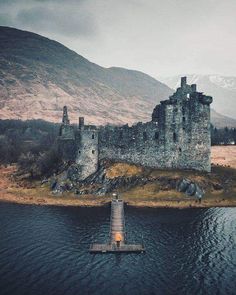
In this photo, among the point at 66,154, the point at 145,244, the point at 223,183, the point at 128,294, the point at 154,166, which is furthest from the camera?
the point at 66,154

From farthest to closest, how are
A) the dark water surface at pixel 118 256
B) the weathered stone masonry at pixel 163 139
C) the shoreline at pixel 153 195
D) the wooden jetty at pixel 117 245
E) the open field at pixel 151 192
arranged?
the weathered stone masonry at pixel 163 139 → the open field at pixel 151 192 → the shoreline at pixel 153 195 → the wooden jetty at pixel 117 245 → the dark water surface at pixel 118 256

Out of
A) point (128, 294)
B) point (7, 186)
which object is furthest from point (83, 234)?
point (7, 186)

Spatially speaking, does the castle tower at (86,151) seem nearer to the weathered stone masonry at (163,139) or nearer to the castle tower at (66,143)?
the weathered stone masonry at (163,139)

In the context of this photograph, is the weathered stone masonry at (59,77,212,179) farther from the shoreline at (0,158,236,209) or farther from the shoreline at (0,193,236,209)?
the shoreline at (0,193,236,209)

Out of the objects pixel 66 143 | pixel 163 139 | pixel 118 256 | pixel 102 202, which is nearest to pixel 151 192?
pixel 102 202

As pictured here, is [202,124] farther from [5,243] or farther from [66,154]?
[5,243]

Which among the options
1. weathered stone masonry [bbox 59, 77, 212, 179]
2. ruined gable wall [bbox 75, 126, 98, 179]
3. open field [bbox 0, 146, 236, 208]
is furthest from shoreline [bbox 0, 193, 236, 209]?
weathered stone masonry [bbox 59, 77, 212, 179]

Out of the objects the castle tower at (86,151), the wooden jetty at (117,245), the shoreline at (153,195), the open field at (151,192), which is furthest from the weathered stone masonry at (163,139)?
the wooden jetty at (117,245)
